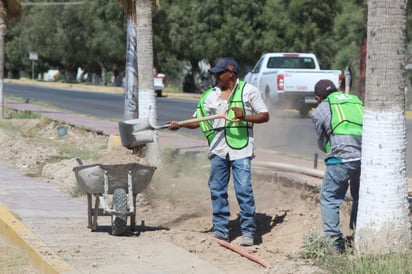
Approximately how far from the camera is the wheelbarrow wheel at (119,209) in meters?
8.06

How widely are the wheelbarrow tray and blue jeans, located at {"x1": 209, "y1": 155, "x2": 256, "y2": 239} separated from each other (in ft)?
2.12

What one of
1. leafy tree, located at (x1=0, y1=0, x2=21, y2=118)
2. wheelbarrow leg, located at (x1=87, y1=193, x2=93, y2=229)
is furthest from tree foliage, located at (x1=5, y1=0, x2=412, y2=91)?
wheelbarrow leg, located at (x1=87, y1=193, x2=93, y2=229)

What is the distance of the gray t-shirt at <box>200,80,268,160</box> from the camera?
8055 mm

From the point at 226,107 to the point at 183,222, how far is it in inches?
74.0

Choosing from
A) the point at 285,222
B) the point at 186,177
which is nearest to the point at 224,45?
the point at 186,177

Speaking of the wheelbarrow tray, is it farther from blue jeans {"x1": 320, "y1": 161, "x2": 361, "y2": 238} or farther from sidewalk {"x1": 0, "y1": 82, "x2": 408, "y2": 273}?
blue jeans {"x1": 320, "y1": 161, "x2": 361, "y2": 238}

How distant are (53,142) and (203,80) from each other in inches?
1489

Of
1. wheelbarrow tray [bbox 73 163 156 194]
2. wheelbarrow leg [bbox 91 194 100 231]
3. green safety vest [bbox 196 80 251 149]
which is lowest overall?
wheelbarrow leg [bbox 91 194 100 231]

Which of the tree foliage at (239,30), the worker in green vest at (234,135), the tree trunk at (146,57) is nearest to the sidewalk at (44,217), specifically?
the worker in green vest at (234,135)

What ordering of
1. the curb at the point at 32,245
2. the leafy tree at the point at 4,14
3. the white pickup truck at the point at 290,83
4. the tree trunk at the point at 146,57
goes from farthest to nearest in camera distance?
the white pickup truck at the point at 290,83
the leafy tree at the point at 4,14
the tree trunk at the point at 146,57
the curb at the point at 32,245

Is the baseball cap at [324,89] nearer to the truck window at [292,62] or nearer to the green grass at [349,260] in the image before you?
the green grass at [349,260]

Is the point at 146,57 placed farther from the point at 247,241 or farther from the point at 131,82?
the point at 247,241

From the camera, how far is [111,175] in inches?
320

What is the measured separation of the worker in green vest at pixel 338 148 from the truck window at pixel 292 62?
21491mm
